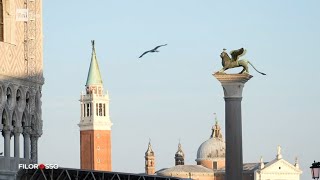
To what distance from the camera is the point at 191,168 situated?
183 meters

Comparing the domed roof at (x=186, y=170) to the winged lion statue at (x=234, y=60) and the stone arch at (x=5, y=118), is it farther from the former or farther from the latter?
the winged lion statue at (x=234, y=60)

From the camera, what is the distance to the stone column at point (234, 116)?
44312 mm

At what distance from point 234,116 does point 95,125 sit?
386 feet

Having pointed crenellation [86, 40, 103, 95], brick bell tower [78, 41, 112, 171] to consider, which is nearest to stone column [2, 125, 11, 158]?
brick bell tower [78, 41, 112, 171]

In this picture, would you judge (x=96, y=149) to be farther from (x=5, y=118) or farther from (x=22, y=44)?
(x=5, y=118)

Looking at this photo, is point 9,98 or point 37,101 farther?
point 37,101

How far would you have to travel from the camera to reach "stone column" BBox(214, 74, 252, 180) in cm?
→ 4431

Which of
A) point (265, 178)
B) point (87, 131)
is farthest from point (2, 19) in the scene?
point (265, 178)

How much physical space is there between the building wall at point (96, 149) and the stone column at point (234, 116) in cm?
11256

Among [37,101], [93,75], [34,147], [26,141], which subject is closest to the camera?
[26,141]

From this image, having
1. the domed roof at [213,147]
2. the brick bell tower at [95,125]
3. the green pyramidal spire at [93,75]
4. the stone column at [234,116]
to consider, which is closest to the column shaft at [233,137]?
the stone column at [234,116]

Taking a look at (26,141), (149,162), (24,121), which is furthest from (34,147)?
(149,162)

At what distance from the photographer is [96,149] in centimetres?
15912

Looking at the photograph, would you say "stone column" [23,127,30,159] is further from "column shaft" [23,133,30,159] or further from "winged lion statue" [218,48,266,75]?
"winged lion statue" [218,48,266,75]
